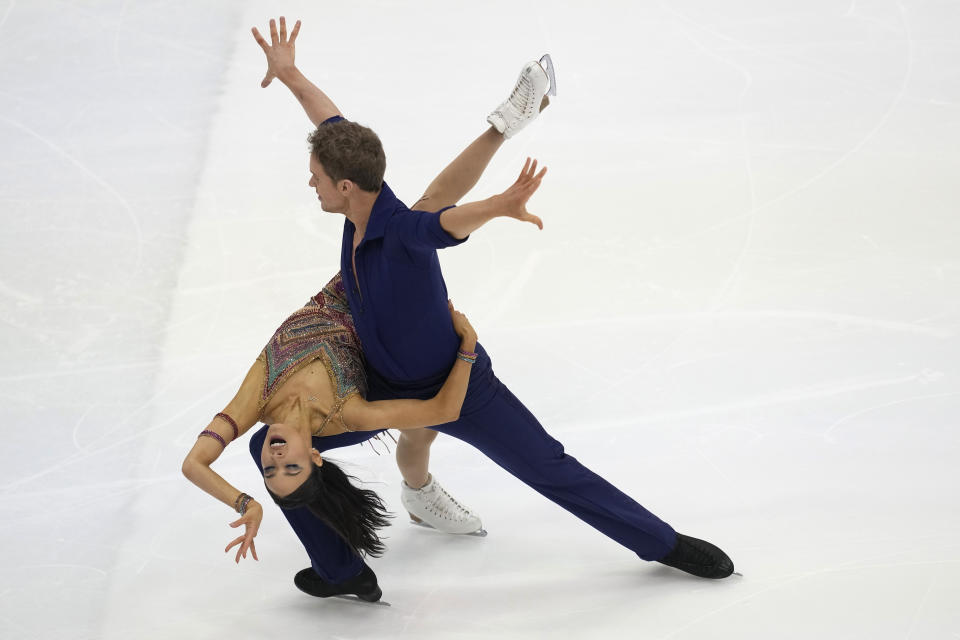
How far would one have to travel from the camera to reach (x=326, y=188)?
2.89 m

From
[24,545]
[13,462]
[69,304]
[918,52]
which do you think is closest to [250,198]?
[69,304]

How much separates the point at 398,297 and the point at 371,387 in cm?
38

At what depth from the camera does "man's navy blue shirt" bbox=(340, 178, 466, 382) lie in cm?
284

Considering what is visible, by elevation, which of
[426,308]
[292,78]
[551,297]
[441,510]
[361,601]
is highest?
[292,78]

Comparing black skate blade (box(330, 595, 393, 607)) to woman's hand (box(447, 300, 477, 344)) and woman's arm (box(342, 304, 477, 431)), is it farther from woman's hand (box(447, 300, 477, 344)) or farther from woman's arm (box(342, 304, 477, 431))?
woman's hand (box(447, 300, 477, 344))

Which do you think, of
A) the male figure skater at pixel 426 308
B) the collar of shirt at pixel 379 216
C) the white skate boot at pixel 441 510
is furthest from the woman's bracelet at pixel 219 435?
the white skate boot at pixel 441 510

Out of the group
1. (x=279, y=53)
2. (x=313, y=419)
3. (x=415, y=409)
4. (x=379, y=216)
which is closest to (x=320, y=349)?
(x=313, y=419)

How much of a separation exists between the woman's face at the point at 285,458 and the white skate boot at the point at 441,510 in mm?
817

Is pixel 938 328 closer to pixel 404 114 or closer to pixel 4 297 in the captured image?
pixel 404 114

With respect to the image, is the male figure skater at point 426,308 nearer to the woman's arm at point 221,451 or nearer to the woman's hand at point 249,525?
the woman's arm at point 221,451

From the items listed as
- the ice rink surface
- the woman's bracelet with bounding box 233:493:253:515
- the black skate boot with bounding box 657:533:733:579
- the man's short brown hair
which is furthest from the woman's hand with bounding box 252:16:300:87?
the black skate boot with bounding box 657:533:733:579

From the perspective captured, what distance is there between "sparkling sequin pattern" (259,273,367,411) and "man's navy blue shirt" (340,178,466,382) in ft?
0.23

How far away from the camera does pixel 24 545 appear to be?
3660 mm

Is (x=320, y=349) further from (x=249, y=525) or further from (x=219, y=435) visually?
(x=249, y=525)
